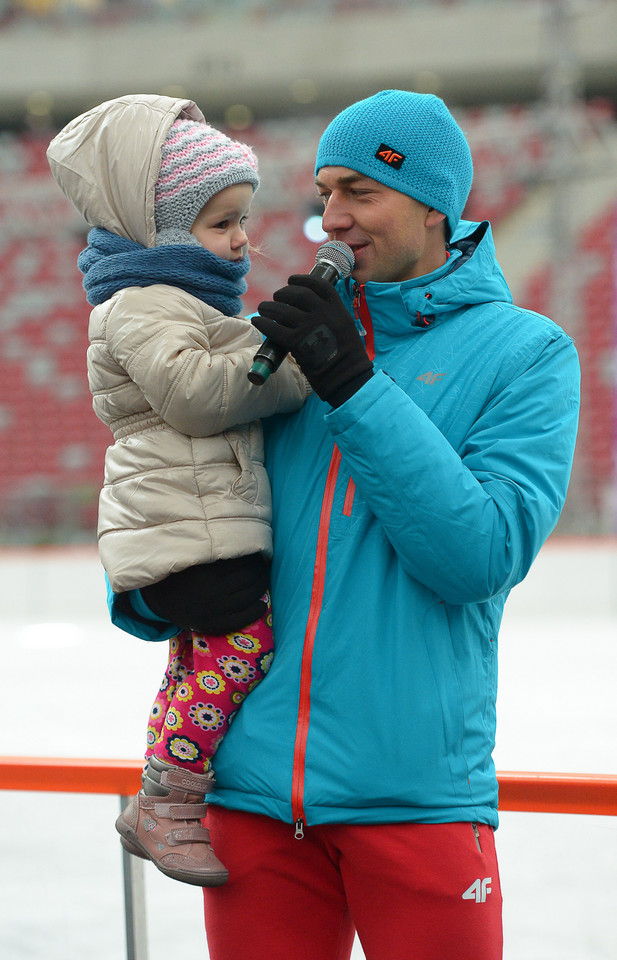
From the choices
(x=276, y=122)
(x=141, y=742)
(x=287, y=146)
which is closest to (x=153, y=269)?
(x=141, y=742)

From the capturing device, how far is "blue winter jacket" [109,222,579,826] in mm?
885

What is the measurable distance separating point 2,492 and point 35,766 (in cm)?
825

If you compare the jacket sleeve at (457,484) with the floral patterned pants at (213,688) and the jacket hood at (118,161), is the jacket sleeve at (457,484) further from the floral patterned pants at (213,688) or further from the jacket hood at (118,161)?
the jacket hood at (118,161)

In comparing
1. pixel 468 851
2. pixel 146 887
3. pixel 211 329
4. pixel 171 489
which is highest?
pixel 211 329

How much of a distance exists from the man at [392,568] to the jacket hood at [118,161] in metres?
0.17

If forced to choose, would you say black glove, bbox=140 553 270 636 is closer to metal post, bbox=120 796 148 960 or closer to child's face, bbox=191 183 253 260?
child's face, bbox=191 183 253 260

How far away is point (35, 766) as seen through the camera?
133 centimetres

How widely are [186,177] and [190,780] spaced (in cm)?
59

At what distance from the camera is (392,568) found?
958 mm

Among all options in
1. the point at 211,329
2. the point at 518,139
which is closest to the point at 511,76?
the point at 518,139

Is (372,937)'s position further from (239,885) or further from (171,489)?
(171,489)

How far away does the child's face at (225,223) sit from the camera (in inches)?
42.3

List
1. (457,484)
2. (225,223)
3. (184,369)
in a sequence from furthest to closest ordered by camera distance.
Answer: (225,223), (184,369), (457,484)

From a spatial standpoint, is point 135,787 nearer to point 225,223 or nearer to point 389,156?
point 225,223
